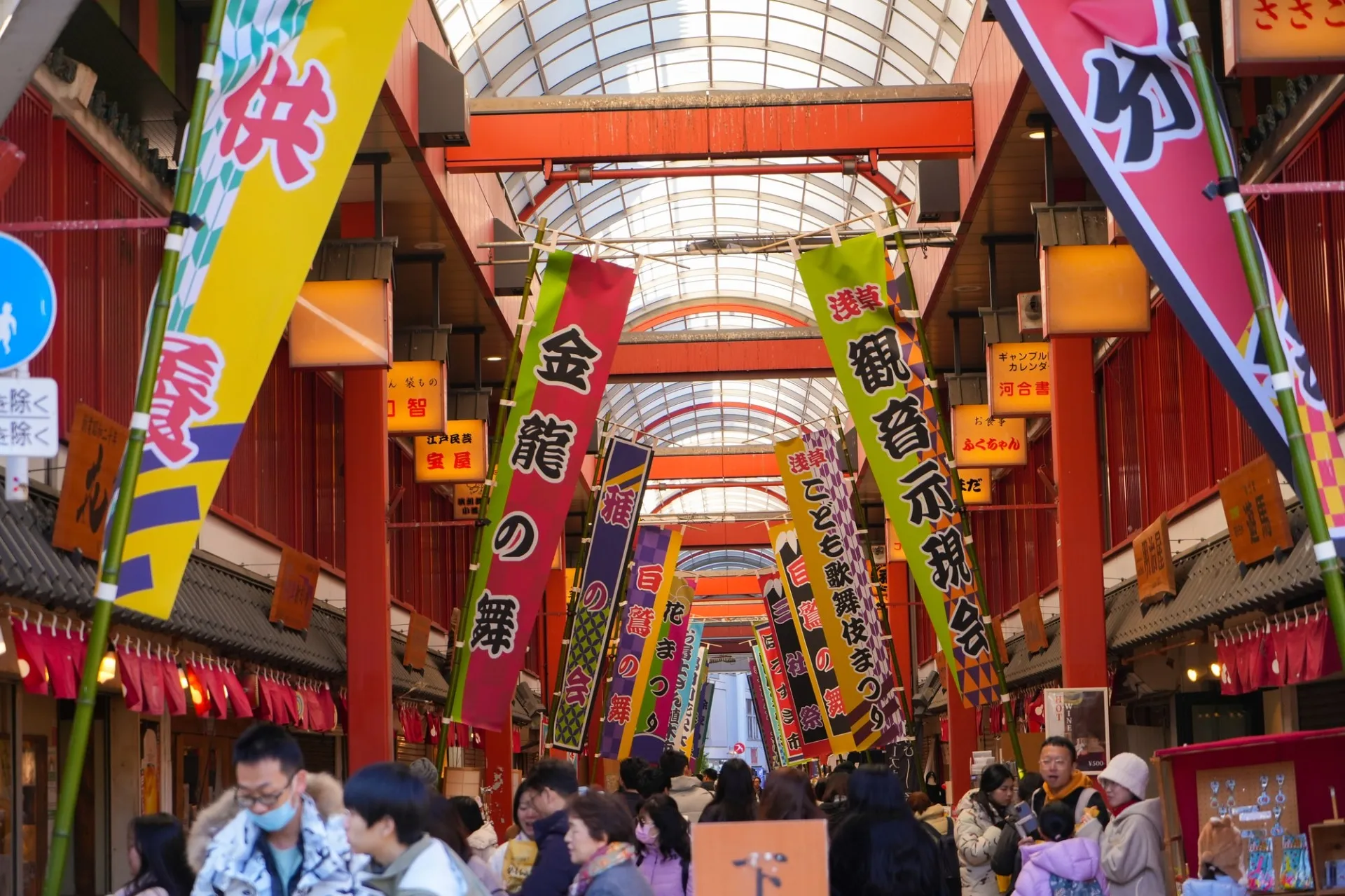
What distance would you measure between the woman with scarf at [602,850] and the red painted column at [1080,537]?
1112 centimetres

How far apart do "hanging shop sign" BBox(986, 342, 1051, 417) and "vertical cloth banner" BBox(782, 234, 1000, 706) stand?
4.15 m

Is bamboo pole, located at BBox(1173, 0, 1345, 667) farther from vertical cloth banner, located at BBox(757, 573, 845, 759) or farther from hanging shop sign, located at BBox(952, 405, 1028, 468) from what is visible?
hanging shop sign, located at BBox(952, 405, 1028, 468)

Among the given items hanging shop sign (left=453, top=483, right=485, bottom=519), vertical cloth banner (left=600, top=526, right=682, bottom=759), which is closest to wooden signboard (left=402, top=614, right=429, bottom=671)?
hanging shop sign (left=453, top=483, right=485, bottom=519)

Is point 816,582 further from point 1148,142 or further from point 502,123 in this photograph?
point 1148,142

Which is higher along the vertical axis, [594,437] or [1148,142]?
[594,437]

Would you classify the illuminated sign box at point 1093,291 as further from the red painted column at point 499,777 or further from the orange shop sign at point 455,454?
the red painted column at point 499,777

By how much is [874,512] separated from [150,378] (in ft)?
119

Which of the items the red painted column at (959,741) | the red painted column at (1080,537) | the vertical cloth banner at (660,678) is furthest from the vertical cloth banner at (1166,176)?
the vertical cloth banner at (660,678)

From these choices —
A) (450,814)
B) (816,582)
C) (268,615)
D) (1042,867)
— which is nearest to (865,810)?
(1042,867)

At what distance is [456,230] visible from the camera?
19.8 meters

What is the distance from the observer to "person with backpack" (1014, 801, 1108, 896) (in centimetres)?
841

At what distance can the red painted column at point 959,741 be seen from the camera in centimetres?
2798

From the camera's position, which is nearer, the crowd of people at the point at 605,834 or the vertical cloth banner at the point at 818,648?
the crowd of people at the point at 605,834

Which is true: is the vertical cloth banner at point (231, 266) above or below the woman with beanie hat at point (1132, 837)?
above
